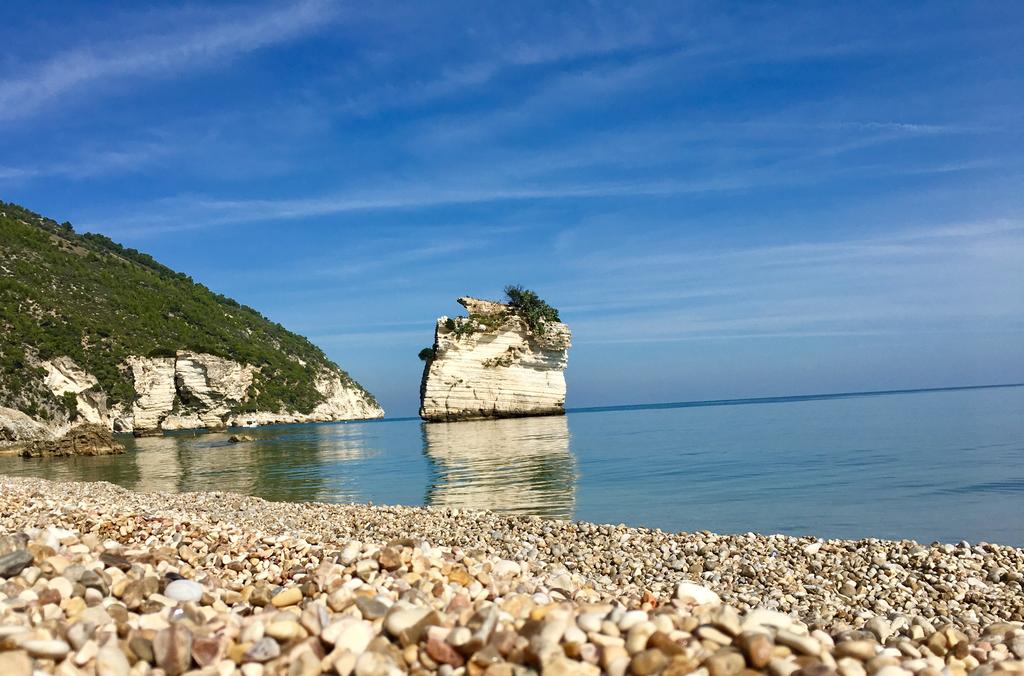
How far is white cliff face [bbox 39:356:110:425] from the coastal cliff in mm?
110

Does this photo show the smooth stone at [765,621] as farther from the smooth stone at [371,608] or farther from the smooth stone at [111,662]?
the smooth stone at [111,662]

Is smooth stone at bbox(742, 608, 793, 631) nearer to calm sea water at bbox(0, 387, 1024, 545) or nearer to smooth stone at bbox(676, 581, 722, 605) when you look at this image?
smooth stone at bbox(676, 581, 722, 605)

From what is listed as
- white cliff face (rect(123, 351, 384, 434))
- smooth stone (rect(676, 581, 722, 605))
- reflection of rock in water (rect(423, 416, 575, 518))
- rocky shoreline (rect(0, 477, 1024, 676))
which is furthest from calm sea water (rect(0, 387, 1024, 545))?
white cliff face (rect(123, 351, 384, 434))

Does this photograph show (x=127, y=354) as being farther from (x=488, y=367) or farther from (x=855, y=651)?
(x=855, y=651)

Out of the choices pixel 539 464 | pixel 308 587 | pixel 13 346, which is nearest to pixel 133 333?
pixel 13 346

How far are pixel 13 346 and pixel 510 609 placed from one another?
70182 mm

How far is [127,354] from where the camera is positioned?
70688 mm

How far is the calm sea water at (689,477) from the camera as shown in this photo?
41.3ft

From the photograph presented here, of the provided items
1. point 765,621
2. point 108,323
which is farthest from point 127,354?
point 765,621

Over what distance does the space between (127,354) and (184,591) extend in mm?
74695

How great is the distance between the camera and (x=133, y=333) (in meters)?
76.7

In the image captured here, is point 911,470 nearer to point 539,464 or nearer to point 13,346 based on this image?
point 539,464

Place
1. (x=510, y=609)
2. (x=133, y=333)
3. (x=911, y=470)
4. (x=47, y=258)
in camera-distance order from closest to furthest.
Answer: (x=510, y=609) → (x=911, y=470) → (x=133, y=333) → (x=47, y=258)

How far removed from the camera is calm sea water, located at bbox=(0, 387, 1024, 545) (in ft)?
41.3
